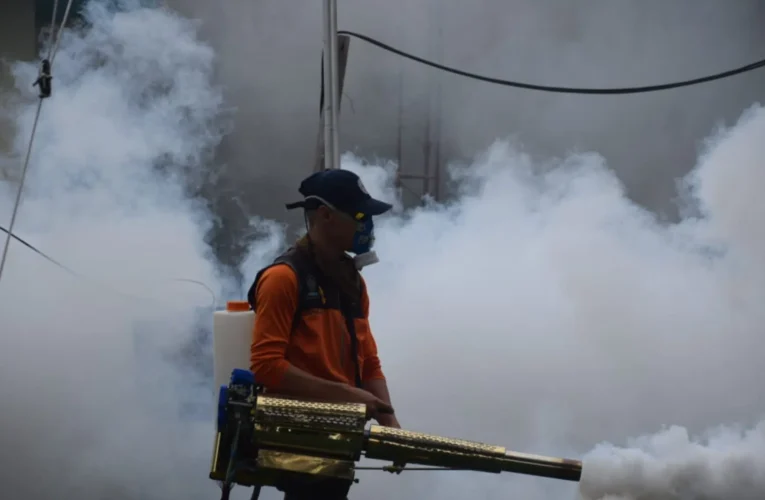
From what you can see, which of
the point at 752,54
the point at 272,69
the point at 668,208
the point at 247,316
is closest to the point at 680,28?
the point at 752,54

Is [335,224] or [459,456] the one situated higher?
[335,224]

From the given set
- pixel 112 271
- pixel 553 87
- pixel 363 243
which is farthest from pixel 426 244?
pixel 363 243

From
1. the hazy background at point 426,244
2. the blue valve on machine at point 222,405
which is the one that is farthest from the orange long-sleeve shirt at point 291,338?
the hazy background at point 426,244

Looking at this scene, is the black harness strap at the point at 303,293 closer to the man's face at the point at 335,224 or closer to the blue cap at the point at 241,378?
the man's face at the point at 335,224

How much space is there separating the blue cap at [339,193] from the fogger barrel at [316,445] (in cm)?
55

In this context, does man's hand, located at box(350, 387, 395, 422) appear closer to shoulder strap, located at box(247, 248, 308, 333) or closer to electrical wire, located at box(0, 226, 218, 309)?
shoulder strap, located at box(247, 248, 308, 333)

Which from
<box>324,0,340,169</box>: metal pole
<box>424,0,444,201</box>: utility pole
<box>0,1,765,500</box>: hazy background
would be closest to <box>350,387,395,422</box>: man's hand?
<box>324,0,340,169</box>: metal pole

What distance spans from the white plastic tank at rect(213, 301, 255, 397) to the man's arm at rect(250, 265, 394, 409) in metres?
0.44

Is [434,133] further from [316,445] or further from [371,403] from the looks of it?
[316,445]

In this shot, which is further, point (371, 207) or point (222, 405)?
point (371, 207)

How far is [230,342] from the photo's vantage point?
2.26 meters

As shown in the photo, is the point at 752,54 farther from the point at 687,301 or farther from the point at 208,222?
the point at 208,222

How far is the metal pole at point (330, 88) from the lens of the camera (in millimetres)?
3211

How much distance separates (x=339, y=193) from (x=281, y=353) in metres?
0.43
